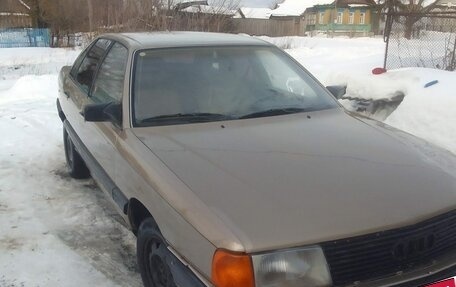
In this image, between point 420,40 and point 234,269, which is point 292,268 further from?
point 420,40

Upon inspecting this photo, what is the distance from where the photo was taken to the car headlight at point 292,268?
188 cm

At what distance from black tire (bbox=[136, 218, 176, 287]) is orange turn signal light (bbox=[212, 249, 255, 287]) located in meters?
0.55

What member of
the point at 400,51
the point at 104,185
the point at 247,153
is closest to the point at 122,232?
the point at 104,185

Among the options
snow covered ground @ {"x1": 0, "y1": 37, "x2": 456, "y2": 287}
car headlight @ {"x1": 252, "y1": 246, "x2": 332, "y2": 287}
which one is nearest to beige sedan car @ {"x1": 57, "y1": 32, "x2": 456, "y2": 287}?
car headlight @ {"x1": 252, "y1": 246, "x2": 332, "y2": 287}

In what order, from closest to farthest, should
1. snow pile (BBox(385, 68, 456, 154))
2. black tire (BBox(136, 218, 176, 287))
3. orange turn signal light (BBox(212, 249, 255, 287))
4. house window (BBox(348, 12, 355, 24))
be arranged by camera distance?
orange turn signal light (BBox(212, 249, 255, 287)) → black tire (BBox(136, 218, 176, 287)) → snow pile (BBox(385, 68, 456, 154)) → house window (BBox(348, 12, 355, 24))

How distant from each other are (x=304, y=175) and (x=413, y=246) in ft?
1.90

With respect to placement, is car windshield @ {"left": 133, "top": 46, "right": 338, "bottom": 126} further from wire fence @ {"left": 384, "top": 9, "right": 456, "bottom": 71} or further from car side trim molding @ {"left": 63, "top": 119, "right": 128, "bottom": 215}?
wire fence @ {"left": 384, "top": 9, "right": 456, "bottom": 71}

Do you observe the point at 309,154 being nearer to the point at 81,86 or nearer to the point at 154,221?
the point at 154,221

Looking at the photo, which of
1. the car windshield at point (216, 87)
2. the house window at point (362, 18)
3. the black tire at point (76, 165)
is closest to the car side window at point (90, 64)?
the black tire at point (76, 165)

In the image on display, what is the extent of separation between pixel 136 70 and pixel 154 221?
118 centimetres

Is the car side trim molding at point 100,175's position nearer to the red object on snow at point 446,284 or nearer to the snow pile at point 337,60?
the red object on snow at point 446,284

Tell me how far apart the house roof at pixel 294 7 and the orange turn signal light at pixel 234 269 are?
63.0 metres

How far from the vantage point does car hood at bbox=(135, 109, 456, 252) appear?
6.50ft

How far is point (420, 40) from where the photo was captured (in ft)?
30.2
